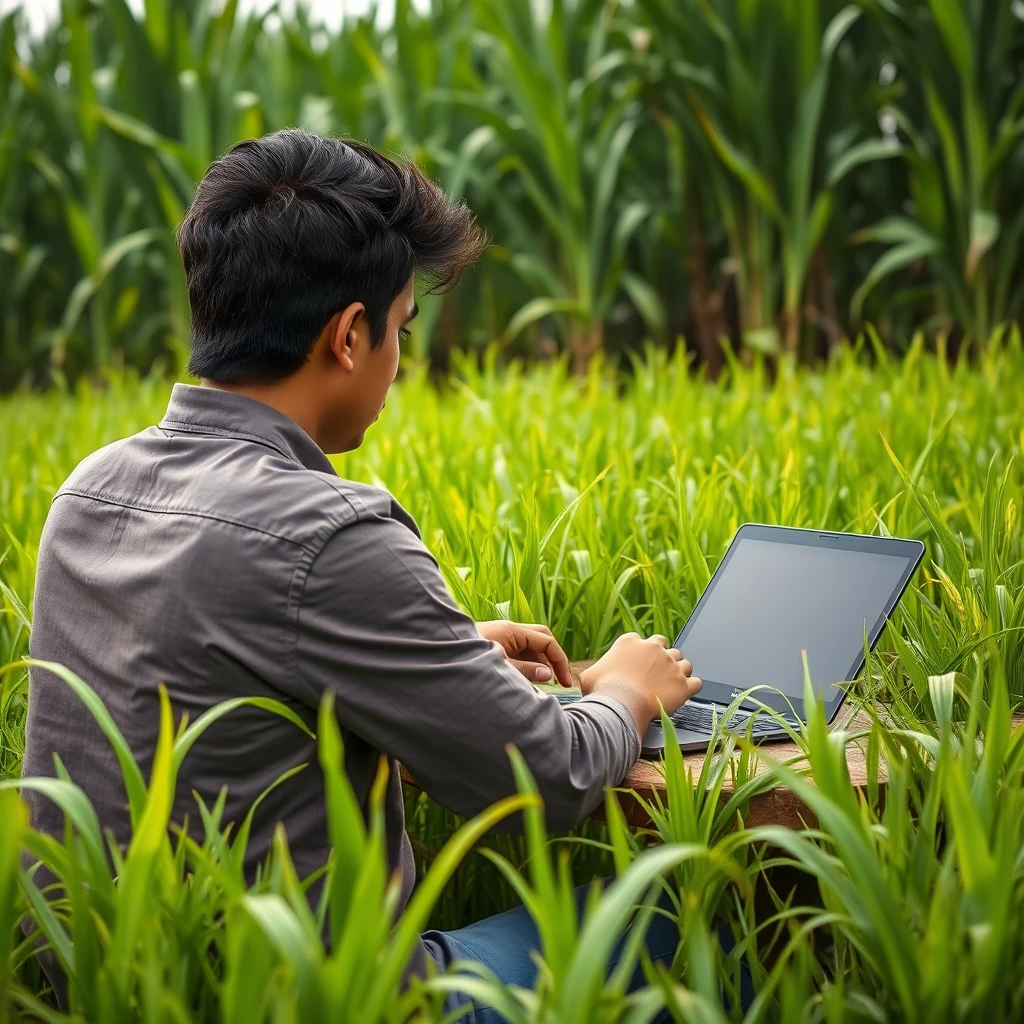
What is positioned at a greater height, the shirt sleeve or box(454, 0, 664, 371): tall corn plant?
box(454, 0, 664, 371): tall corn plant

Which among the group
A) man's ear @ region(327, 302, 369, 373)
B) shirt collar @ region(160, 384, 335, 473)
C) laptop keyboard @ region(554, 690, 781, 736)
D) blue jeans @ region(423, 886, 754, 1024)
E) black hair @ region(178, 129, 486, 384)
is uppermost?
black hair @ region(178, 129, 486, 384)

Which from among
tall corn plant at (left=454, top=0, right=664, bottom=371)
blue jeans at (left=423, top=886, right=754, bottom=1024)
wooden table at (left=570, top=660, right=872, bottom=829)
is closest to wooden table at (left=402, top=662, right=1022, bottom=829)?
wooden table at (left=570, top=660, right=872, bottom=829)

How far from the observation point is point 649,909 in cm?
91

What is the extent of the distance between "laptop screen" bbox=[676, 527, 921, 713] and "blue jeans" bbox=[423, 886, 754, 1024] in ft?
1.10

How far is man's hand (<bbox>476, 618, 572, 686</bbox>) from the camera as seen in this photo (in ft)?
4.48

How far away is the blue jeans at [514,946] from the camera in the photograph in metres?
1.16

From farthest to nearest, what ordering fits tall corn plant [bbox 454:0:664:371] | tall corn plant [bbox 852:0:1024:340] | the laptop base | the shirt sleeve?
tall corn plant [bbox 454:0:664:371] → tall corn plant [bbox 852:0:1024:340] → the laptop base → the shirt sleeve

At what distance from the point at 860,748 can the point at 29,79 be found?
16.6 ft

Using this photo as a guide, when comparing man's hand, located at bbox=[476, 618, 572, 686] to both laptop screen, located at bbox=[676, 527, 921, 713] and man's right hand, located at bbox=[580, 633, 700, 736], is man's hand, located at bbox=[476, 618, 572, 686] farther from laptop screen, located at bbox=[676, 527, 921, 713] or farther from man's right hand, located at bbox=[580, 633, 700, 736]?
laptop screen, located at bbox=[676, 527, 921, 713]

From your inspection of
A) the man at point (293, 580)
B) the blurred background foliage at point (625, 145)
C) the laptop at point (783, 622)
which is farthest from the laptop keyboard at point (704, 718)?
the blurred background foliage at point (625, 145)

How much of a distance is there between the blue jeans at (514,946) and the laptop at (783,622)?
0.19 m

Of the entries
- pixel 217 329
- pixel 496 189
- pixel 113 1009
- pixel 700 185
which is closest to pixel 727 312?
pixel 700 185

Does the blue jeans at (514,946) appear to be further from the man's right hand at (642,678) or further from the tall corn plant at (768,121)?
the tall corn plant at (768,121)

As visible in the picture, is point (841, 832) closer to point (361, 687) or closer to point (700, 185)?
point (361, 687)
